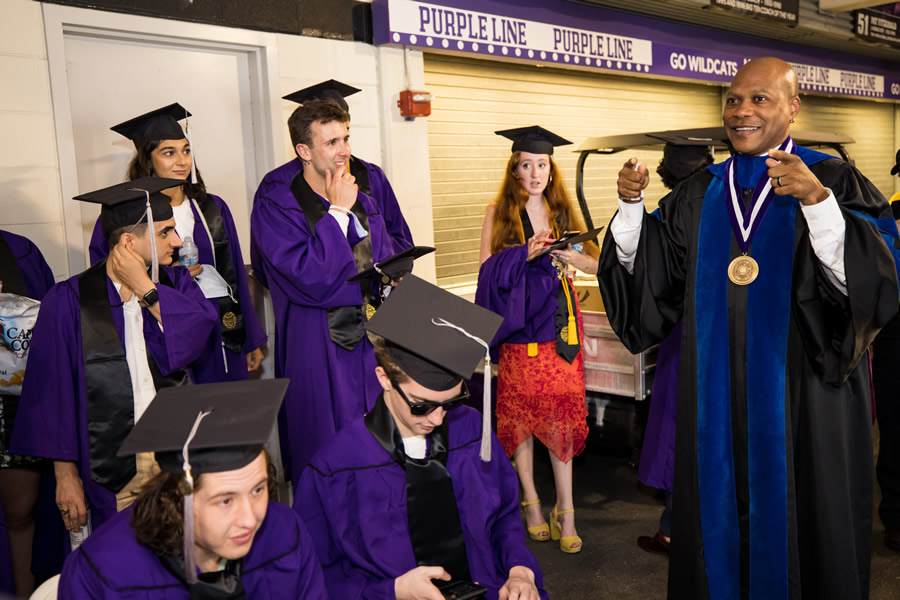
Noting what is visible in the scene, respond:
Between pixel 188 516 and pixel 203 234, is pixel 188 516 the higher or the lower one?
the lower one

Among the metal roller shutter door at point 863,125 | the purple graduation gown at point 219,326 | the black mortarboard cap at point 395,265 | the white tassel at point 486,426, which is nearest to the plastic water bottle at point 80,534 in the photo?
the purple graduation gown at point 219,326

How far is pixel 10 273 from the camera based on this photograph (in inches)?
134

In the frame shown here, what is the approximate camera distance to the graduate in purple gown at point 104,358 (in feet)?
9.44

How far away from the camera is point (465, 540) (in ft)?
7.45

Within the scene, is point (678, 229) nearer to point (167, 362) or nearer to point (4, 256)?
point (167, 362)

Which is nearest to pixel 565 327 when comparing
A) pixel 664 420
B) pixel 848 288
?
pixel 664 420

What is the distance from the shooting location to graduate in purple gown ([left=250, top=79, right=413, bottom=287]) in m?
4.00

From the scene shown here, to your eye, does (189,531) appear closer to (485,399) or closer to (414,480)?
(414,480)

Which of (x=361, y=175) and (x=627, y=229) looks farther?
(x=361, y=175)

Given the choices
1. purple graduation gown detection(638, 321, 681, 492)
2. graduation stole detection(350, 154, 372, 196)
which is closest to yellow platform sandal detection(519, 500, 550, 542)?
purple graduation gown detection(638, 321, 681, 492)

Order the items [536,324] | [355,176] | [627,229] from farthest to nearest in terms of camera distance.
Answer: [355,176] < [536,324] < [627,229]

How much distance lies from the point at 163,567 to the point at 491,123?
572 centimetres

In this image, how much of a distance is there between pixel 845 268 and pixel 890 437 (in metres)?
2.23

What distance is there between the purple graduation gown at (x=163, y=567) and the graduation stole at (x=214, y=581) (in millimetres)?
14
